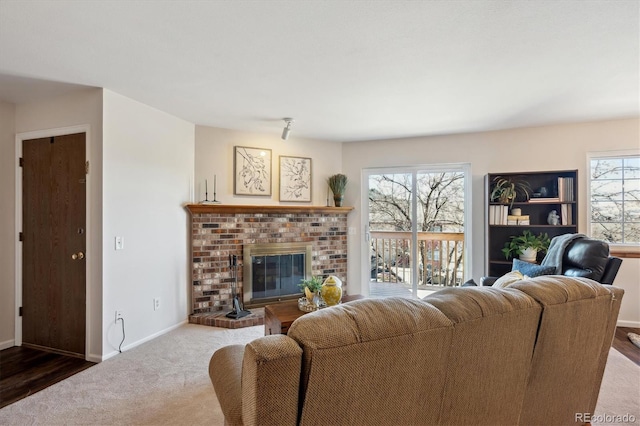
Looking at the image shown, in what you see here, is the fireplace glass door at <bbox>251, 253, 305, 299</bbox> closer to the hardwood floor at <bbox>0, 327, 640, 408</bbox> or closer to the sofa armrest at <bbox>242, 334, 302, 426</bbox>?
the hardwood floor at <bbox>0, 327, 640, 408</bbox>

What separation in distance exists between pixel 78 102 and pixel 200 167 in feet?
4.32

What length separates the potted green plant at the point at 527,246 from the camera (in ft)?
11.5

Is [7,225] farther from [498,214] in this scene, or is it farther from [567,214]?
[567,214]

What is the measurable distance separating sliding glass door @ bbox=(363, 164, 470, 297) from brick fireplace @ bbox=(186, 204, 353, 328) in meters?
0.56

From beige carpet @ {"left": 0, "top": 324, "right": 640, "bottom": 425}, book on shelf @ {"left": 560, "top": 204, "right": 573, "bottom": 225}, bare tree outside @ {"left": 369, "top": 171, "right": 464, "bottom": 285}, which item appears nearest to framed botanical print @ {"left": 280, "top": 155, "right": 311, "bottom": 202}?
bare tree outside @ {"left": 369, "top": 171, "right": 464, "bottom": 285}

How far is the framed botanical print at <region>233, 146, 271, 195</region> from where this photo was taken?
156 inches

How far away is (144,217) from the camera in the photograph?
3.05m

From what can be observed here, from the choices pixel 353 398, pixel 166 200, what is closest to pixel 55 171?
pixel 166 200

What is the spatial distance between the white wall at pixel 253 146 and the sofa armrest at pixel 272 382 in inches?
131

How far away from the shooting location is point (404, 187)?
439 cm

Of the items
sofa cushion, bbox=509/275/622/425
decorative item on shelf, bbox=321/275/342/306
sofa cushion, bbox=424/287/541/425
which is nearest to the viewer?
sofa cushion, bbox=424/287/541/425

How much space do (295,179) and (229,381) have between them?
10.9ft

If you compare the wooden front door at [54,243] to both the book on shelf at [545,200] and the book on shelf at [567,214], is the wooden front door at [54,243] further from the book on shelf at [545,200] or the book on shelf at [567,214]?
the book on shelf at [567,214]

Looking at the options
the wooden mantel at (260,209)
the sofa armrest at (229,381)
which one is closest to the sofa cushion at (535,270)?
the wooden mantel at (260,209)
